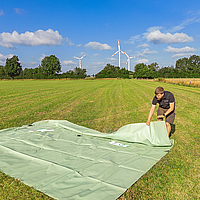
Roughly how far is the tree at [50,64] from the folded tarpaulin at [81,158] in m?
94.7

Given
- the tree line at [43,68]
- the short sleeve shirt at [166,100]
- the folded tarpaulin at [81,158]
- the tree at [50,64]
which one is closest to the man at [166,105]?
the short sleeve shirt at [166,100]

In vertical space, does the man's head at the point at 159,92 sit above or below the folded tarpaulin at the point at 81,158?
above

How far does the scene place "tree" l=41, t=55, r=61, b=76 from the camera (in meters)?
95.1

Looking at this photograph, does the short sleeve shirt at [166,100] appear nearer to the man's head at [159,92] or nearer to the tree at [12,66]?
the man's head at [159,92]

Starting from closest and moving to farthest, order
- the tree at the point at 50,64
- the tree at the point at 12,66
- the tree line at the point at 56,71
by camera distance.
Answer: the tree line at the point at 56,71 < the tree at the point at 12,66 < the tree at the point at 50,64

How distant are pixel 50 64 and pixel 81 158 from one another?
98.1 m

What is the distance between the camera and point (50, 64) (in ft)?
Answer: 313

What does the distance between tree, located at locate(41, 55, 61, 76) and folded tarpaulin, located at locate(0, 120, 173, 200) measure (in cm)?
9473

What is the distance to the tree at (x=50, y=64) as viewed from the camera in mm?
95125

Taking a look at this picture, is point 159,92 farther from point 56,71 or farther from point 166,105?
point 56,71

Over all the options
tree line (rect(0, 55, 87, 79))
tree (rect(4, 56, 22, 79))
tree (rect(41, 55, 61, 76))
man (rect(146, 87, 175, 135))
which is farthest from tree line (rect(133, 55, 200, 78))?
man (rect(146, 87, 175, 135))

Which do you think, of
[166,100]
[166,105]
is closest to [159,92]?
[166,100]

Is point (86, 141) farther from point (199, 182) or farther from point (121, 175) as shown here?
point (199, 182)

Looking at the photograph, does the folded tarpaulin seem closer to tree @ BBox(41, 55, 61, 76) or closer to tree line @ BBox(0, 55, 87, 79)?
tree line @ BBox(0, 55, 87, 79)
